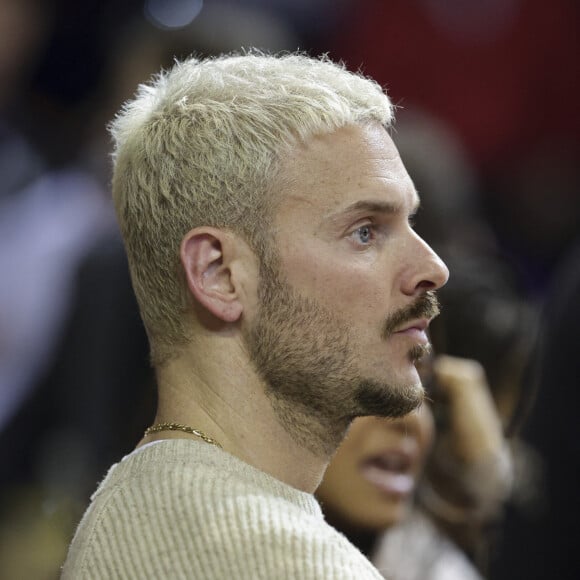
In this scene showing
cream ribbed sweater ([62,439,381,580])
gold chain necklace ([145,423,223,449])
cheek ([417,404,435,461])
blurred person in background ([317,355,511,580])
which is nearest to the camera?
cream ribbed sweater ([62,439,381,580])

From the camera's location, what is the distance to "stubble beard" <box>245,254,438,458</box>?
224cm

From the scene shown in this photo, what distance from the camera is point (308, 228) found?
7.40 feet

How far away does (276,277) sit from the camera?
2242 millimetres

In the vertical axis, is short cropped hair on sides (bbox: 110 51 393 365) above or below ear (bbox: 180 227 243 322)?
above

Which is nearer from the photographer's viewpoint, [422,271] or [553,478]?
[422,271]

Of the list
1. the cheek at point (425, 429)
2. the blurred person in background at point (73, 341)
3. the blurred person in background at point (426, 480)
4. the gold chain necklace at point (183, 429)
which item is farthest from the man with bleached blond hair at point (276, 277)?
the blurred person in background at point (73, 341)

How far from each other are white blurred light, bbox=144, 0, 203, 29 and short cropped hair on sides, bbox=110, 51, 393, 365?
2.16 metres

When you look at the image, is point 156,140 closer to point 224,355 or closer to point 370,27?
point 224,355

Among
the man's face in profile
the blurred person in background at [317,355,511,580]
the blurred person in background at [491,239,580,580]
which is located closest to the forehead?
the man's face in profile

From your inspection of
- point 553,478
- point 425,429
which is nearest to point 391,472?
point 425,429

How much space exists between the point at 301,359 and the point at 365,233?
28cm

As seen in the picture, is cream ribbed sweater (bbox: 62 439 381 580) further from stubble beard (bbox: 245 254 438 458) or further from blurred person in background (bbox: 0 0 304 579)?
blurred person in background (bbox: 0 0 304 579)

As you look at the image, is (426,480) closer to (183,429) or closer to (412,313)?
(412,313)

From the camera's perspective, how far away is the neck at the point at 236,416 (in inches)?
87.7
